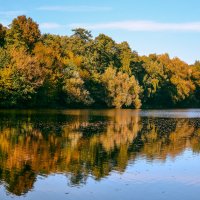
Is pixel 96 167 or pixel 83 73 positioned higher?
pixel 83 73

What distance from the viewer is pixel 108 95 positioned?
111500 millimetres

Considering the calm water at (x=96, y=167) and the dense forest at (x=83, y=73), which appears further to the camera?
the dense forest at (x=83, y=73)

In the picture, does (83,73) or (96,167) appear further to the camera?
(83,73)

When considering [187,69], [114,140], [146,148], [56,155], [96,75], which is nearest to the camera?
[56,155]

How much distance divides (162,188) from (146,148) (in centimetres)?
1266

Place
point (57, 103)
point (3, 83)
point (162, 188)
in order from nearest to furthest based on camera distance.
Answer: point (162, 188) → point (3, 83) → point (57, 103)

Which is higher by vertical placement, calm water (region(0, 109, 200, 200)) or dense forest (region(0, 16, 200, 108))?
dense forest (region(0, 16, 200, 108))

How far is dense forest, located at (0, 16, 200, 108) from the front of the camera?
8081cm

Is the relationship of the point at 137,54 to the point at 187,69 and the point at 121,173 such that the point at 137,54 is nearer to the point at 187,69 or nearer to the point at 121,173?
the point at 187,69

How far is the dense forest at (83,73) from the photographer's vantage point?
3182 inches

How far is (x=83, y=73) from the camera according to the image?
10394cm

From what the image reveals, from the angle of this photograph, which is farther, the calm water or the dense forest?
the dense forest

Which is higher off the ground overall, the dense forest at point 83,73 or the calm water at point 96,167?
the dense forest at point 83,73

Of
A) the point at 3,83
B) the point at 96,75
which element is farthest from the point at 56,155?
the point at 96,75
